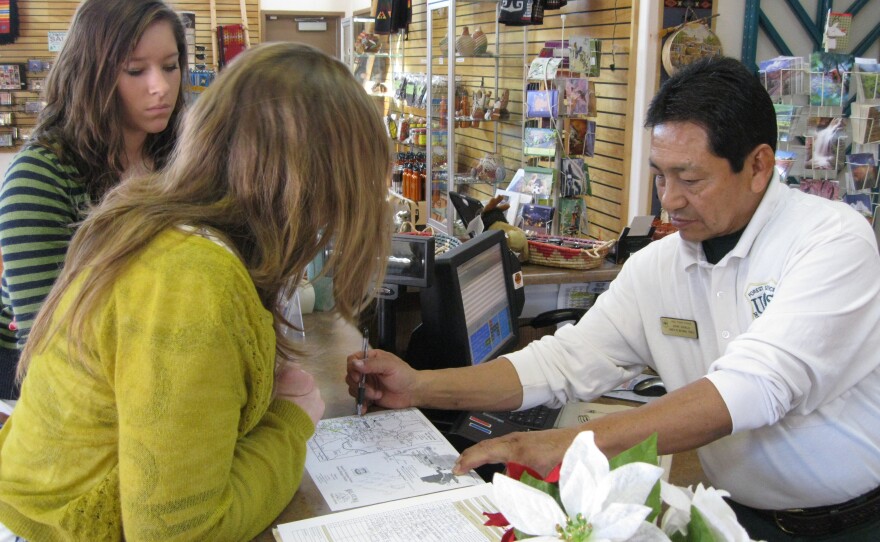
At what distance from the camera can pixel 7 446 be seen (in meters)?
1.11

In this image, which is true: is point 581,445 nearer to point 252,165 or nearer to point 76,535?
point 252,165

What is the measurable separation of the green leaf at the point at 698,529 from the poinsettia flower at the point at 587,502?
0.05 meters

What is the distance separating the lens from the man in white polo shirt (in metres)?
1.46

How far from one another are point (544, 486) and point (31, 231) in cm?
128

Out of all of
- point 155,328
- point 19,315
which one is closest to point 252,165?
point 155,328

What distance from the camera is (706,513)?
70 cm

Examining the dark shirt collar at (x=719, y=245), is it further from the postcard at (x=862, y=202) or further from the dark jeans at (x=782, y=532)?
the postcard at (x=862, y=202)

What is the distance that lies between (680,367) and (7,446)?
1.47 m

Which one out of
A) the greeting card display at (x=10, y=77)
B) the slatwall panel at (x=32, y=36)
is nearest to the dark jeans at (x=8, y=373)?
the slatwall panel at (x=32, y=36)

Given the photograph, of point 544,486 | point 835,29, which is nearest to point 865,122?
point 835,29

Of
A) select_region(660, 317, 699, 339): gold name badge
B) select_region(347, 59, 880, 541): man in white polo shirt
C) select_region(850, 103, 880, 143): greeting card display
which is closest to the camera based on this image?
select_region(347, 59, 880, 541): man in white polo shirt

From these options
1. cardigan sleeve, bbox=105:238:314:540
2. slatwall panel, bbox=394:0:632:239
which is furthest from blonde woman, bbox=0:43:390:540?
slatwall panel, bbox=394:0:632:239

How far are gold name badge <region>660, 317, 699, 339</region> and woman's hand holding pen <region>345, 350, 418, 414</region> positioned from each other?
0.64 meters

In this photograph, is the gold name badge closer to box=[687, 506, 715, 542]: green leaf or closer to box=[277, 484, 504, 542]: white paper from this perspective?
box=[277, 484, 504, 542]: white paper
